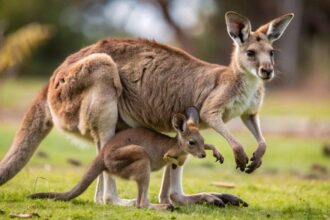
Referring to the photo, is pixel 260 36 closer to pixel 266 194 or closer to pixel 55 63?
pixel 266 194

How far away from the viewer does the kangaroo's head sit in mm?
7586

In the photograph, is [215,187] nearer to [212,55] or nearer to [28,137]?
[28,137]

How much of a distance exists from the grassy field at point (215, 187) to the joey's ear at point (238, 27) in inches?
75.1

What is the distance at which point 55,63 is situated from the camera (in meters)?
42.0

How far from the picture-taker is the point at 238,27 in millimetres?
8445

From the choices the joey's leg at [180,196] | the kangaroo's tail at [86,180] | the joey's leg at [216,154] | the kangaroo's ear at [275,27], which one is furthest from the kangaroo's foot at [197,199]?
the kangaroo's ear at [275,27]

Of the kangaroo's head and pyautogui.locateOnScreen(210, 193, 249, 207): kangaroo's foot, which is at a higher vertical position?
the kangaroo's head

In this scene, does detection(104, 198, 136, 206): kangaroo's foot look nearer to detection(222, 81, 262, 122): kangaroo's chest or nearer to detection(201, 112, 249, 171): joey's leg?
detection(201, 112, 249, 171): joey's leg

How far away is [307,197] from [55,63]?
34.1 meters

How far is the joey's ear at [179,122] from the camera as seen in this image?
7.74 meters

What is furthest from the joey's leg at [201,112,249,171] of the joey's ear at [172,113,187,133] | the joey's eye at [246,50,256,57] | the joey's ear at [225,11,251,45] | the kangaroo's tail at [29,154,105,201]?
the kangaroo's tail at [29,154,105,201]

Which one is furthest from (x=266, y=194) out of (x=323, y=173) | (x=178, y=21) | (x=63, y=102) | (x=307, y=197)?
(x=178, y=21)

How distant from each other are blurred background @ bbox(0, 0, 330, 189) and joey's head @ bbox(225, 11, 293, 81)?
74.5 inches

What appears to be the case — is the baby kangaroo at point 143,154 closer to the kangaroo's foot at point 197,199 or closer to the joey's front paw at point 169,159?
the joey's front paw at point 169,159
